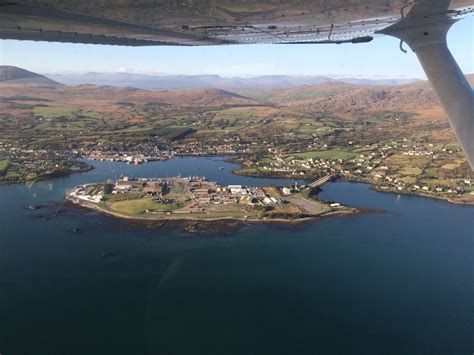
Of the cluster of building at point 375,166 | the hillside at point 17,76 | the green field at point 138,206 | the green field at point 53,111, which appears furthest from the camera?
the hillside at point 17,76

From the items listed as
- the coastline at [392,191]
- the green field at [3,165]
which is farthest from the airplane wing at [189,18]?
the green field at [3,165]

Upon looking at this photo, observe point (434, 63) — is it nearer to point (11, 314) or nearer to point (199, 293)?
point (199, 293)

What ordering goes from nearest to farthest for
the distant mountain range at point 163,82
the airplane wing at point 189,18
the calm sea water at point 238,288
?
the airplane wing at point 189,18 → the calm sea water at point 238,288 → the distant mountain range at point 163,82

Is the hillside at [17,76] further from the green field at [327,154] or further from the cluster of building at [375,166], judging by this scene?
the cluster of building at [375,166]

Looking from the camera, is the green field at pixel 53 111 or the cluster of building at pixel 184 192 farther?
the green field at pixel 53 111

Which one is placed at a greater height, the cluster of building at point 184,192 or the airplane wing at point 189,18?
the airplane wing at point 189,18

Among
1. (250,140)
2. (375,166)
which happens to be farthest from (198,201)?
(250,140)

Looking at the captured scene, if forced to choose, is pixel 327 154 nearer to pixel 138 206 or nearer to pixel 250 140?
pixel 250 140
